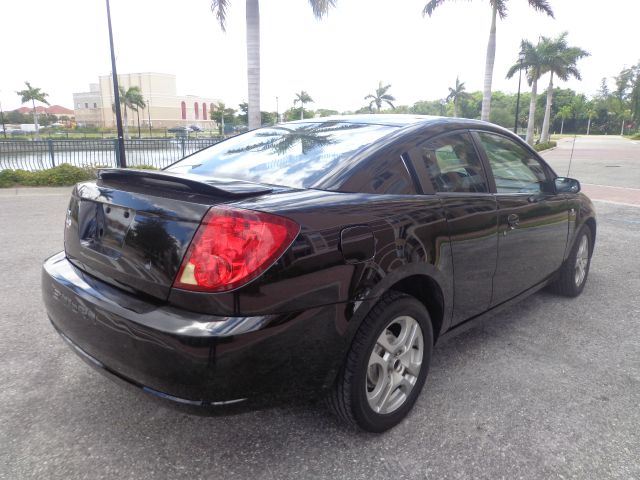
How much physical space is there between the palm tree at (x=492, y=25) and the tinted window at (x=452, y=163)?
71.2 feet

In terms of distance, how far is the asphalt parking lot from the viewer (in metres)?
2.19

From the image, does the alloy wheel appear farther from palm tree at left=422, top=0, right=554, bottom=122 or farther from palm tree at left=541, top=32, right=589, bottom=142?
palm tree at left=541, top=32, right=589, bottom=142

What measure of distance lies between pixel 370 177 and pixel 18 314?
3.13 metres

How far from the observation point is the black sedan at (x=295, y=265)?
186cm

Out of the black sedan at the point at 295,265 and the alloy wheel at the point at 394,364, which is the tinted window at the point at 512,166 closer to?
the black sedan at the point at 295,265

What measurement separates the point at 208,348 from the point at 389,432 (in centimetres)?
116

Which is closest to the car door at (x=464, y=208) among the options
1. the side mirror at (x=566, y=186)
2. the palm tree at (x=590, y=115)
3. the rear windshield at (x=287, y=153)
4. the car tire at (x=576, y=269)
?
the rear windshield at (x=287, y=153)

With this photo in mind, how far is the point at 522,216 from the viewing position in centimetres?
330

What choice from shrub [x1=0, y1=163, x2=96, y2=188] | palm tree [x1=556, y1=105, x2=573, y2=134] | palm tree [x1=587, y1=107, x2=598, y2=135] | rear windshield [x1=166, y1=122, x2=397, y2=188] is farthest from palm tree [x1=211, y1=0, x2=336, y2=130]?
palm tree [x1=587, y1=107, x2=598, y2=135]

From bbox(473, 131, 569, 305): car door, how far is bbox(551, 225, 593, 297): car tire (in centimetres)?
29

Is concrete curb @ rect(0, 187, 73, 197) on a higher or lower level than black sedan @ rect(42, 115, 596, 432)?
lower

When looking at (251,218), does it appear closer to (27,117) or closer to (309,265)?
(309,265)

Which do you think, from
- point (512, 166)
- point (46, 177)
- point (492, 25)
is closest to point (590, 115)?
point (492, 25)

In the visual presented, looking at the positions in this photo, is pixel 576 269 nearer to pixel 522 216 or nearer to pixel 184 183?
pixel 522 216
